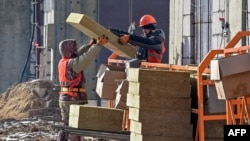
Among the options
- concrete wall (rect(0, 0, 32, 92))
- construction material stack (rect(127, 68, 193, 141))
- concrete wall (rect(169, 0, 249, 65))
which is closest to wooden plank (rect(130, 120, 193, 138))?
construction material stack (rect(127, 68, 193, 141))

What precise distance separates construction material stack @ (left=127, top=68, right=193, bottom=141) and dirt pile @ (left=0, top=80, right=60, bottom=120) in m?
14.1

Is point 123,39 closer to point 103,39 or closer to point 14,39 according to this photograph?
point 103,39

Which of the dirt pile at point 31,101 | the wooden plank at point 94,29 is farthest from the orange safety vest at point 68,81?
the dirt pile at point 31,101

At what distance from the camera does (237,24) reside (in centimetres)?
1642

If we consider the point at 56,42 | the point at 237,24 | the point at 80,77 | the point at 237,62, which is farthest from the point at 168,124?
the point at 56,42

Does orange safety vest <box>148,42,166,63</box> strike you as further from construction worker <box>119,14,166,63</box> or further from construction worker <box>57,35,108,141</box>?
construction worker <box>57,35,108,141</box>

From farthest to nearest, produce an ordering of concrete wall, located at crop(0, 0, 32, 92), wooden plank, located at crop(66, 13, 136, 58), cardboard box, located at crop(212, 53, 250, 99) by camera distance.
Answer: concrete wall, located at crop(0, 0, 32, 92) → wooden plank, located at crop(66, 13, 136, 58) → cardboard box, located at crop(212, 53, 250, 99)

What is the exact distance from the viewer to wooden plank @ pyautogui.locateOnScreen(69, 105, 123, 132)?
11.8 meters

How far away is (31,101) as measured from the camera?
2505 cm

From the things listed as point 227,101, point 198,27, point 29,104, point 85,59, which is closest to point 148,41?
point 85,59

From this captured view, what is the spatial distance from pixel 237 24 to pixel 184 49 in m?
3.18

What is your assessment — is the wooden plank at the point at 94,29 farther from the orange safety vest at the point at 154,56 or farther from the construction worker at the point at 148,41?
the orange safety vest at the point at 154,56

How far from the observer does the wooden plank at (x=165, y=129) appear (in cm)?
978

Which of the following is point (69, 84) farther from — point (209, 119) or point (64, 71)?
point (209, 119)
